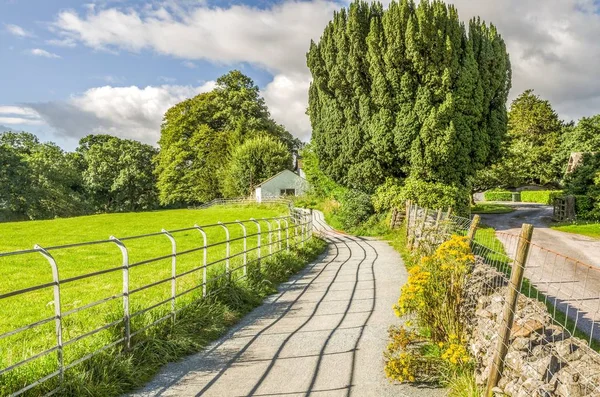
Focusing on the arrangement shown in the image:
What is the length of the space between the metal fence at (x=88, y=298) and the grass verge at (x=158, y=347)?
52mm

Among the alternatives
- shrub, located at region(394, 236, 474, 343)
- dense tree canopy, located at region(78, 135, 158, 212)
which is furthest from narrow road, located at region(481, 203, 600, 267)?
dense tree canopy, located at region(78, 135, 158, 212)

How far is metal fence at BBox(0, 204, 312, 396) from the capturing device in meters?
4.21

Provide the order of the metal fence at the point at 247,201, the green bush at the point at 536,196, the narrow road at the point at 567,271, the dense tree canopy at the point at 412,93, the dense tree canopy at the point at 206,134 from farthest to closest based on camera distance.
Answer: the dense tree canopy at the point at 206,134, the green bush at the point at 536,196, the metal fence at the point at 247,201, the dense tree canopy at the point at 412,93, the narrow road at the point at 567,271

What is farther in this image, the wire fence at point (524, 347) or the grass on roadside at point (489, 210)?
the grass on roadside at point (489, 210)

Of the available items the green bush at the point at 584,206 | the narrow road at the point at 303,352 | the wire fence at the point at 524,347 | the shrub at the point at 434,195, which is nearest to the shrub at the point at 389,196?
the shrub at the point at 434,195

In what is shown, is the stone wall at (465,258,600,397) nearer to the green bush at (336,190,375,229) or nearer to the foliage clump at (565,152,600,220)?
the green bush at (336,190,375,229)

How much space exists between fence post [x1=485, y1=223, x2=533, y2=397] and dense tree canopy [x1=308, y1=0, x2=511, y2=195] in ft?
59.8

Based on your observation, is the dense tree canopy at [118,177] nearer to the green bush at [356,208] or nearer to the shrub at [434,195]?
the green bush at [356,208]

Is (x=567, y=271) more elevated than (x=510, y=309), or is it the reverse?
(x=510, y=309)

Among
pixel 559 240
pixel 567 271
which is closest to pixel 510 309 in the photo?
pixel 567 271

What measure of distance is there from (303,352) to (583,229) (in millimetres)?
21392

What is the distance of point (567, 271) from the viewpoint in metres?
12.3

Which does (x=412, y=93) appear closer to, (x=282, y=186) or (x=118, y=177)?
(x=282, y=186)

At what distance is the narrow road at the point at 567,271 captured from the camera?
7.52m
